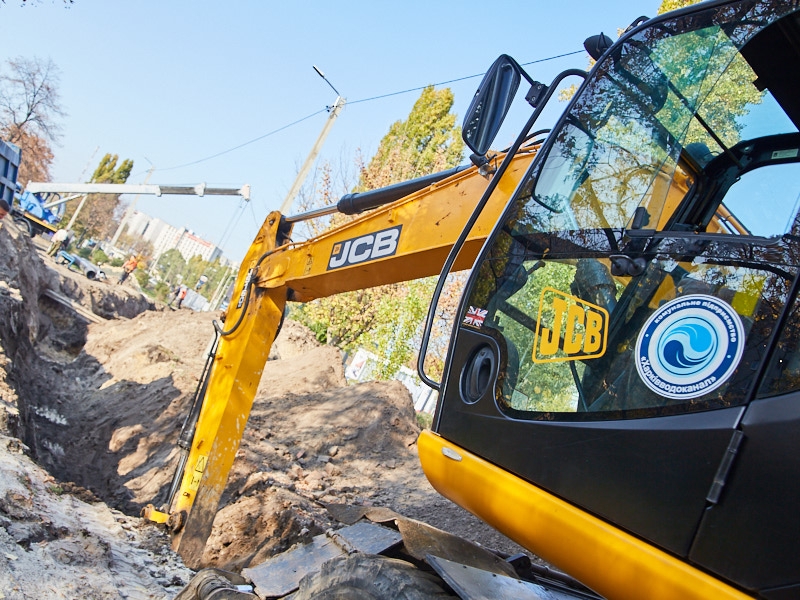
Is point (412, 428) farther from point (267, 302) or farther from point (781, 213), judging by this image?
point (781, 213)

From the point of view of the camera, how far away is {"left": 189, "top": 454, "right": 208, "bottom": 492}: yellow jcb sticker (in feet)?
17.4

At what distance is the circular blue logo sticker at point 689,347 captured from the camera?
187 centimetres

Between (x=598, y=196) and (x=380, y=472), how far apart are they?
294 inches

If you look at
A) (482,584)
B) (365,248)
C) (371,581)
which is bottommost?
(371,581)

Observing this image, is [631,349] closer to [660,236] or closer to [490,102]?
[660,236]

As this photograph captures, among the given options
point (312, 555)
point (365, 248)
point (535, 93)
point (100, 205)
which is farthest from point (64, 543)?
point (100, 205)

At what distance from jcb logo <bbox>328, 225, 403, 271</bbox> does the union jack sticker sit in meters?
1.54

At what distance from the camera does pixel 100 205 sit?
58031mm

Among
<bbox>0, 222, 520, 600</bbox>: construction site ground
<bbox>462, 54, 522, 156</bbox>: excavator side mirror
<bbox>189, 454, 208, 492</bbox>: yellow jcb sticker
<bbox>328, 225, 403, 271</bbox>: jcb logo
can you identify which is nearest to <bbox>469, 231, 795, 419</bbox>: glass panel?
<bbox>462, 54, 522, 156</bbox>: excavator side mirror

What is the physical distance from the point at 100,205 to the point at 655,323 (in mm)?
62443

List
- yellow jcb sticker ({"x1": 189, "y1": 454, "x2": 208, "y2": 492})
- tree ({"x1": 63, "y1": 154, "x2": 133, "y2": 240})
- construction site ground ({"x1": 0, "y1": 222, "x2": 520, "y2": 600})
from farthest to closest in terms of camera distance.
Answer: tree ({"x1": 63, "y1": 154, "x2": 133, "y2": 240})
yellow jcb sticker ({"x1": 189, "y1": 454, "x2": 208, "y2": 492})
construction site ground ({"x1": 0, "y1": 222, "x2": 520, "y2": 600})

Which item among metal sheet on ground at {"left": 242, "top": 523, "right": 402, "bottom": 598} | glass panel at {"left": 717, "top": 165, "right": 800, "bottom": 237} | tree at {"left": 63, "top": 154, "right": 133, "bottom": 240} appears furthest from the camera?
tree at {"left": 63, "top": 154, "right": 133, "bottom": 240}

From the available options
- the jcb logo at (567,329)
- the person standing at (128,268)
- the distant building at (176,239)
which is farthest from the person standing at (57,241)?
the distant building at (176,239)

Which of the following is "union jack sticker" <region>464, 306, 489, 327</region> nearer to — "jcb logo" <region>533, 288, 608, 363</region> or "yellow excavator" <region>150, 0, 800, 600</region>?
"yellow excavator" <region>150, 0, 800, 600</region>
